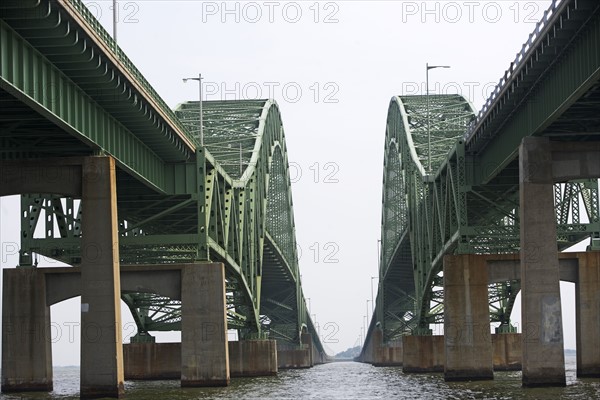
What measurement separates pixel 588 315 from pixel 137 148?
89.6 ft

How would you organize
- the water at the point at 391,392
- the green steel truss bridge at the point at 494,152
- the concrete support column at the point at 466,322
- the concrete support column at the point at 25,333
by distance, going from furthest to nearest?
the concrete support column at the point at 466,322
the concrete support column at the point at 25,333
the water at the point at 391,392
the green steel truss bridge at the point at 494,152

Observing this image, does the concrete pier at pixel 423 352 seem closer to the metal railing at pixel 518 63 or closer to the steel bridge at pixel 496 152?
the steel bridge at pixel 496 152

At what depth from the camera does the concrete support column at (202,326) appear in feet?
239

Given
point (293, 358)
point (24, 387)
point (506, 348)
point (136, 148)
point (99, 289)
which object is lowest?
point (293, 358)

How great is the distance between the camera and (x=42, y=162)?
185ft

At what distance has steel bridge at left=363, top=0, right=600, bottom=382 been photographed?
A: 52.0m

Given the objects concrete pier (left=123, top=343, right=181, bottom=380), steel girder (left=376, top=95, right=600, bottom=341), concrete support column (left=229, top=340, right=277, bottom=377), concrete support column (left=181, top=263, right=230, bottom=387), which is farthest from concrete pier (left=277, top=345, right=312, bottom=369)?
concrete support column (left=181, top=263, right=230, bottom=387)

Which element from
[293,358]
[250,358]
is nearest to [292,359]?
[293,358]

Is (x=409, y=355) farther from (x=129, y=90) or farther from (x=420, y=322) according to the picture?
(x=129, y=90)

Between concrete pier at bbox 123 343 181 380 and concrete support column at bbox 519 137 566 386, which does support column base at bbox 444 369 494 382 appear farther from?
concrete pier at bbox 123 343 181 380

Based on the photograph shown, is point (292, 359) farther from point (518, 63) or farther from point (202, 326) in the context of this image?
A: point (518, 63)

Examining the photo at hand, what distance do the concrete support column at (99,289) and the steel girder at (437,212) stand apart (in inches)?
1206

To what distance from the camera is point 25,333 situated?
71.2 metres

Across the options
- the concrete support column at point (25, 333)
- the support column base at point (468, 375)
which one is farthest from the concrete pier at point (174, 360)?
the concrete support column at point (25, 333)
